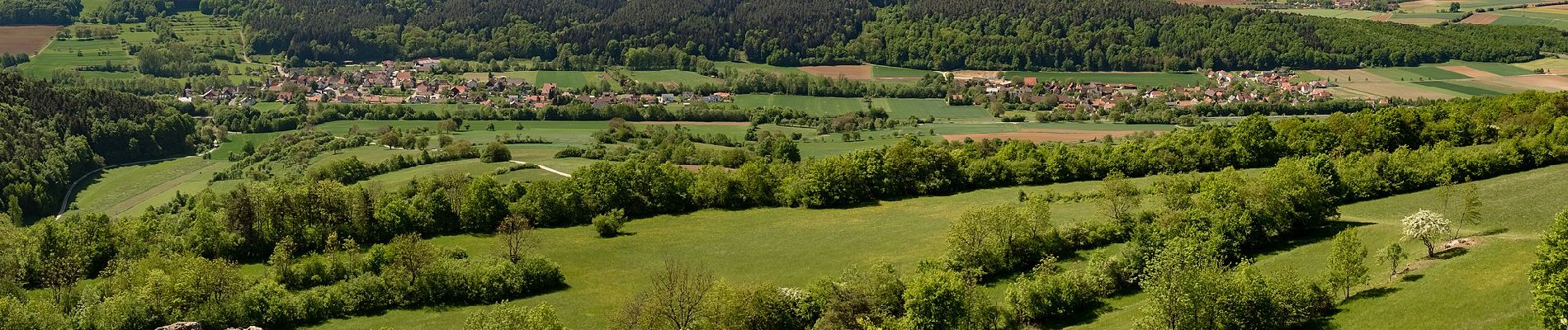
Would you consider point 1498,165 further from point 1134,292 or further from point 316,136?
point 316,136

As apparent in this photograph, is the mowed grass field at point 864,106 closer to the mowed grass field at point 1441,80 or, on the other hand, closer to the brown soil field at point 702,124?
the brown soil field at point 702,124

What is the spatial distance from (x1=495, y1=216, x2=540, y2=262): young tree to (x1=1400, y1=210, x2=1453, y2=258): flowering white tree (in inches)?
1812

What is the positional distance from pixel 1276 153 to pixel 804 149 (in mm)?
49209

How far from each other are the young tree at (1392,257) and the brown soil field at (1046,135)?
66274mm

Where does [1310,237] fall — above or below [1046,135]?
above

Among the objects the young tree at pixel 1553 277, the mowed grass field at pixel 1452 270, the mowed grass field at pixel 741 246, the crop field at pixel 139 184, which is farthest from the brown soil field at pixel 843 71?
the young tree at pixel 1553 277

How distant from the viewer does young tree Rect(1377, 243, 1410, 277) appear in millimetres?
45750

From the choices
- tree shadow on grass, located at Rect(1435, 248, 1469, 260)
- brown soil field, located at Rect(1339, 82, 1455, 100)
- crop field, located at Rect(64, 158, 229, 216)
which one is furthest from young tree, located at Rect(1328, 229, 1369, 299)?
brown soil field, located at Rect(1339, 82, 1455, 100)

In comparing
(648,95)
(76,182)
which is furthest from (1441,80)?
(76,182)

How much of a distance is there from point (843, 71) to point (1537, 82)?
328 ft

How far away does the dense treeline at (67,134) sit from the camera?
103125 mm

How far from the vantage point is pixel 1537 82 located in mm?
147500

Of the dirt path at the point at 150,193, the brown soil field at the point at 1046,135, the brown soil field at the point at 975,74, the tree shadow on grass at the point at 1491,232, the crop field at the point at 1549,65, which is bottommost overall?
the dirt path at the point at 150,193

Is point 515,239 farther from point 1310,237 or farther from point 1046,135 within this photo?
point 1046,135
